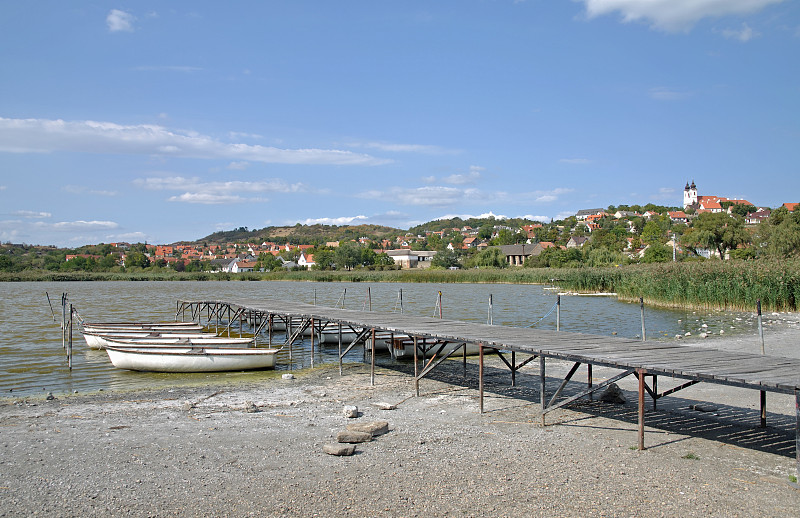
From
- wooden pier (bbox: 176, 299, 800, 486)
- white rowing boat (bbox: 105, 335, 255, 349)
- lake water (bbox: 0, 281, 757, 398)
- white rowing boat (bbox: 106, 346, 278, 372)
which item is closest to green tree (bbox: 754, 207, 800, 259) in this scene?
lake water (bbox: 0, 281, 757, 398)

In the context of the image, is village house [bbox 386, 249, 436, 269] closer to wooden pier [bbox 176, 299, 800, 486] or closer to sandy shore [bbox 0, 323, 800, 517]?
wooden pier [bbox 176, 299, 800, 486]

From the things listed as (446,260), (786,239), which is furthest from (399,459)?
(446,260)

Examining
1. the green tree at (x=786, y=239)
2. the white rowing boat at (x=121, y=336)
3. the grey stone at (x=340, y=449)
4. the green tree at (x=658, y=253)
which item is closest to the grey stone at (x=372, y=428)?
the grey stone at (x=340, y=449)

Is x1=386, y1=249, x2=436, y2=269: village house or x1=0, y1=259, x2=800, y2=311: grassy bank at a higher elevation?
x1=386, y1=249, x2=436, y2=269: village house

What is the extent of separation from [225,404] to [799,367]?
9626 millimetres

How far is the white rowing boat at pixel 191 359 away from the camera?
15.7 metres

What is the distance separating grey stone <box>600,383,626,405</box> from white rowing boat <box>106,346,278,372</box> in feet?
30.2

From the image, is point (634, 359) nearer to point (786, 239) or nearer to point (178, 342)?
point (178, 342)

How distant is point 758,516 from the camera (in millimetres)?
5699

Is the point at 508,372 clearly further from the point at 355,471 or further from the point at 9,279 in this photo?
the point at 9,279

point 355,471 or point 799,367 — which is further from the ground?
point 799,367

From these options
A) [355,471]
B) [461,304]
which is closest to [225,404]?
Answer: [355,471]

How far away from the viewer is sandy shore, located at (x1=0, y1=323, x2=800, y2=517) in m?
6.13

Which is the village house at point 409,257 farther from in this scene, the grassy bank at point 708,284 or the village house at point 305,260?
the grassy bank at point 708,284
